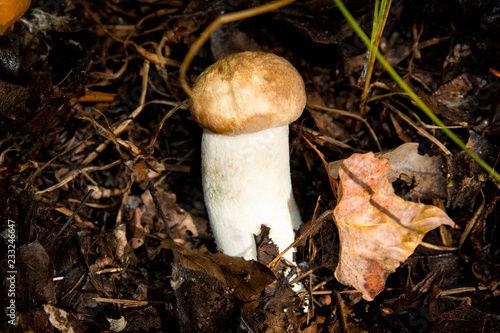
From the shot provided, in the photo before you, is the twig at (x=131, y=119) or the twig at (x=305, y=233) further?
the twig at (x=131, y=119)

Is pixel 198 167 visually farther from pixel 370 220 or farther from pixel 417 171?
pixel 417 171

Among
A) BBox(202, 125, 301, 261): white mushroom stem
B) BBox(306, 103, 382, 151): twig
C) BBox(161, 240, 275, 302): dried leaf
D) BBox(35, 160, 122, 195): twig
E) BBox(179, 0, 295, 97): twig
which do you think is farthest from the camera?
BBox(306, 103, 382, 151): twig

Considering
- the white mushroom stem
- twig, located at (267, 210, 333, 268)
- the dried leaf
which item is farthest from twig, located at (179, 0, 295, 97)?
twig, located at (267, 210, 333, 268)

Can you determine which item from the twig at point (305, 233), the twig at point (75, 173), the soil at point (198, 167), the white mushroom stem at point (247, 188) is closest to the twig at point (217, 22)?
the white mushroom stem at point (247, 188)

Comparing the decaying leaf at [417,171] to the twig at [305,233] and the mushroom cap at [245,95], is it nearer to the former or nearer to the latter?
the twig at [305,233]

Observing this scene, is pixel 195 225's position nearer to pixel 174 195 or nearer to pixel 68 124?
pixel 174 195

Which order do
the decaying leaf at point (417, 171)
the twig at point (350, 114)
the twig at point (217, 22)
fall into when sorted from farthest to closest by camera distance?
the twig at point (350, 114), the decaying leaf at point (417, 171), the twig at point (217, 22)

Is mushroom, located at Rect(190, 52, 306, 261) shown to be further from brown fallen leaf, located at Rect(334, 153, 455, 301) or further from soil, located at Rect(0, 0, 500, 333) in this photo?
brown fallen leaf, located at Rect(334, 153, 455, 301)

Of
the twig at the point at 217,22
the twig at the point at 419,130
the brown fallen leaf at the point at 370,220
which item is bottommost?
the brown fallen leaf at the point at 370,220
